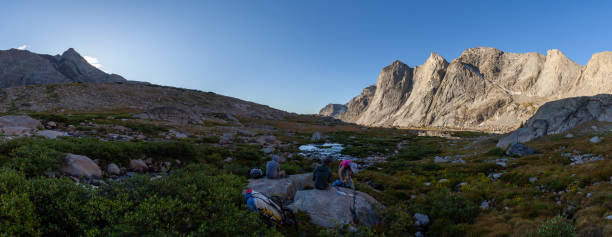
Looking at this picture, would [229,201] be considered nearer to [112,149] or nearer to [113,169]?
[113,169]

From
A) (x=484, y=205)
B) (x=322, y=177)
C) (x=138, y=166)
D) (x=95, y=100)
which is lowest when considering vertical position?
(x=138, y=166)

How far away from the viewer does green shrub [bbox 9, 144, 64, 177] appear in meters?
9.02

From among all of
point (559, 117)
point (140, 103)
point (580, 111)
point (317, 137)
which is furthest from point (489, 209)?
point (140, 103)

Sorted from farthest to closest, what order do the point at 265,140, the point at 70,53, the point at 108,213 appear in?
the point at 70,53 < the point at 265,140 < the point at 108,213

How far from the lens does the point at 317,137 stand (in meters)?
51.7

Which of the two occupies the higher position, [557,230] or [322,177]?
[557,230]

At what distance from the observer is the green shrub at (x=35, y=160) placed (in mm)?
9016

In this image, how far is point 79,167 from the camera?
10898 millimetres

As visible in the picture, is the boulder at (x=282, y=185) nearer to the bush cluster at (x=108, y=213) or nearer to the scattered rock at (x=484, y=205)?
the bush cluster at (x=108, y=213)

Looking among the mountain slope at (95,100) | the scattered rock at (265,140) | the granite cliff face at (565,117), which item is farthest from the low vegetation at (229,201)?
the mountain slope at (95,100)

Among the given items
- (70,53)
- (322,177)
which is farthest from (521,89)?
(70,53)

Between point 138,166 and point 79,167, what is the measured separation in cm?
362

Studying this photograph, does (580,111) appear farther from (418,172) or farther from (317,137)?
(317,137)

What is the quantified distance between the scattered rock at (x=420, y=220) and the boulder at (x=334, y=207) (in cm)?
159
